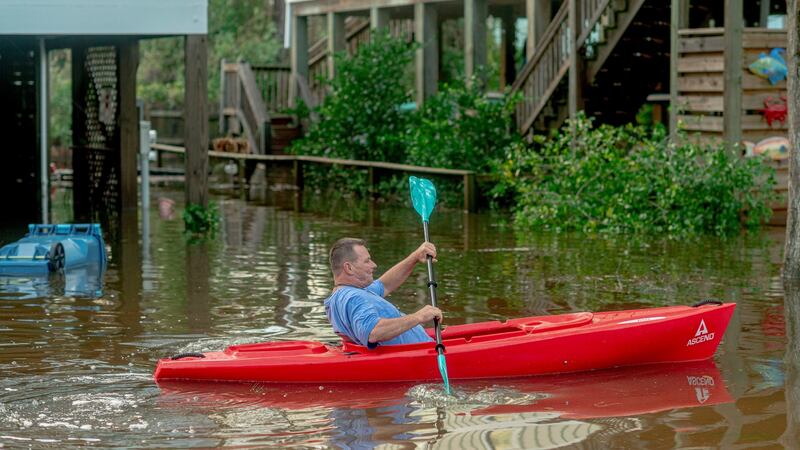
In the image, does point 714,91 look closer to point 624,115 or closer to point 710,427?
point 624,115

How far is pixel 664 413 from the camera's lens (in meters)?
7.49

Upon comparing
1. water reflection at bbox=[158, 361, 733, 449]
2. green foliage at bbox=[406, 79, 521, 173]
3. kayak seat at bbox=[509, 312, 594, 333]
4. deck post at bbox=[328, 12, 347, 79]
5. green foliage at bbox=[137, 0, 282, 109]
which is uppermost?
green foliage at bbox=[137, 0, 282, 109]

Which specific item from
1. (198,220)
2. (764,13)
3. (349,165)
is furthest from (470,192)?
(764,13)

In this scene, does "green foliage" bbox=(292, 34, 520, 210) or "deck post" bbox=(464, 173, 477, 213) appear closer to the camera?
"deck post" bbox=(464, 173, 477, 213)

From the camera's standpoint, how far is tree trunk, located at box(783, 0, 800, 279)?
1203cm

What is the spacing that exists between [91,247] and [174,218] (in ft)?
17.7

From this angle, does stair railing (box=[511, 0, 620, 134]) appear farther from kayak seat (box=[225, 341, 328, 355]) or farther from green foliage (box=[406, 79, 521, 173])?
kayak seat (box=[225, 341, 328, 355])

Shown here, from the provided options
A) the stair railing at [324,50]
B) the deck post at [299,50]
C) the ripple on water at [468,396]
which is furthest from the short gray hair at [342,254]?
the deck post at [299,50]

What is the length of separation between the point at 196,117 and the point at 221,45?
21444 mm

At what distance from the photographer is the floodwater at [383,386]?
280 inches

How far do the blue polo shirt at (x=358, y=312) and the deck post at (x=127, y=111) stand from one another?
12212 millimetres

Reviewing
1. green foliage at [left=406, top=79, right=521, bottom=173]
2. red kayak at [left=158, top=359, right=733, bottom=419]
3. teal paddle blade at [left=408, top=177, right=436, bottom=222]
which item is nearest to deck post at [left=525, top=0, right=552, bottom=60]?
green foliage at [left=406, top=79, right=521, bottom=173]

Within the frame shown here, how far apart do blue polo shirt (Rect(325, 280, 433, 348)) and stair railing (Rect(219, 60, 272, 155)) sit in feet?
62.4

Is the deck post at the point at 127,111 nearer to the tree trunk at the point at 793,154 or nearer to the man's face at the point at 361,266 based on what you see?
the tree trunk at the point at 793,154
